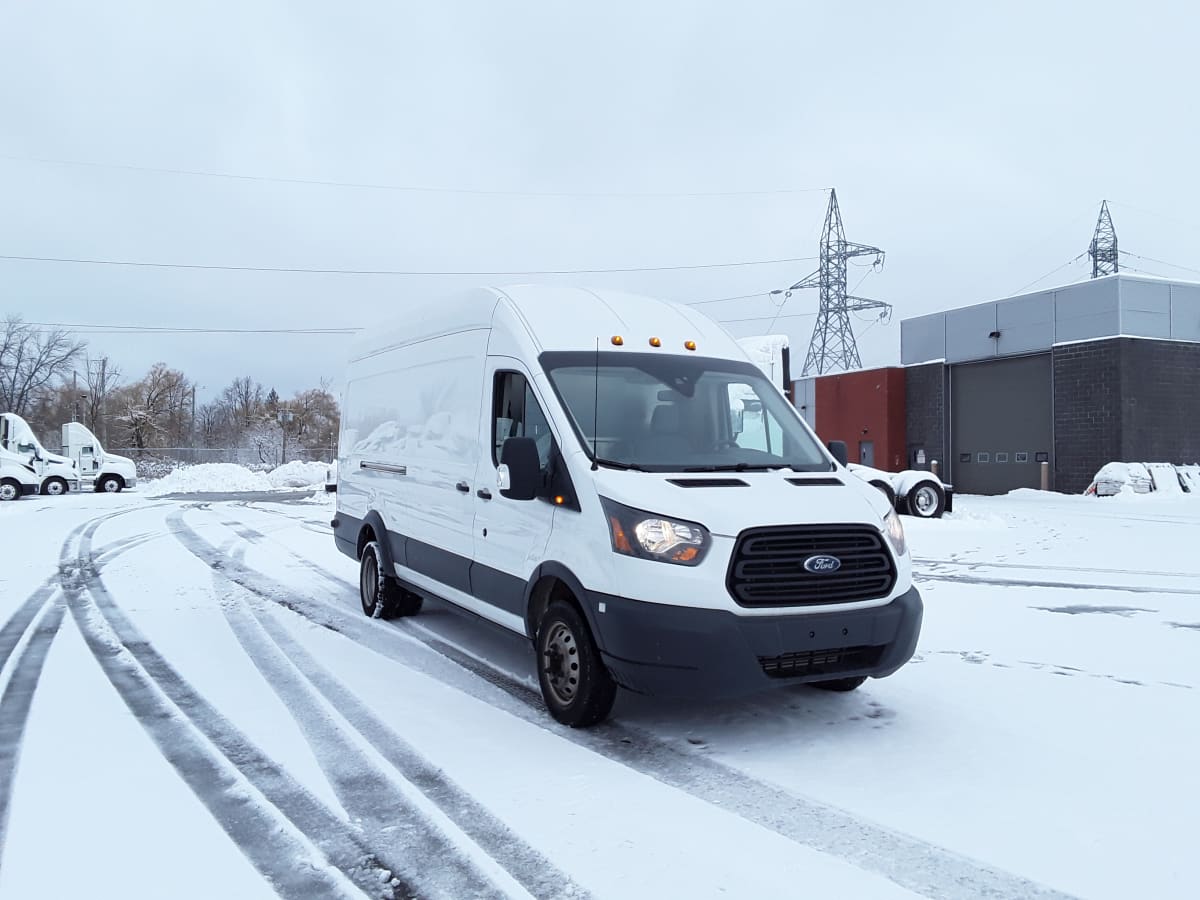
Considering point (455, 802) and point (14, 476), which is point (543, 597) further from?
point (14, 476)

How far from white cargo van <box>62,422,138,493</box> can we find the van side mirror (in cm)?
3686

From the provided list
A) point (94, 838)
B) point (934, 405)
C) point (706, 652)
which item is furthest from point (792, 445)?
point (934, 405)

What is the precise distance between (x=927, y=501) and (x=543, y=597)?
51.6 feet

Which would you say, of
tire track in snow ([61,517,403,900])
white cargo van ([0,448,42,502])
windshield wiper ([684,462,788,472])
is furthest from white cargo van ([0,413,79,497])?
windshield wiper ([684,462,788,472])

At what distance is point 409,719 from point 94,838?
73.4 inches

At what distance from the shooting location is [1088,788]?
407cm

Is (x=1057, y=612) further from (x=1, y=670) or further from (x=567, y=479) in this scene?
(x=1, y=670)

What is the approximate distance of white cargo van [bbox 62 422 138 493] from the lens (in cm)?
3581

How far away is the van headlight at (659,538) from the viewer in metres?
4.30

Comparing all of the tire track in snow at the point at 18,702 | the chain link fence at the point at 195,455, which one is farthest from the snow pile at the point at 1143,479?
the chain link fence at the point at 195,455

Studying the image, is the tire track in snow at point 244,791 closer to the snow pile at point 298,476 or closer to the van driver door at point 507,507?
the van driver door at point 507,507

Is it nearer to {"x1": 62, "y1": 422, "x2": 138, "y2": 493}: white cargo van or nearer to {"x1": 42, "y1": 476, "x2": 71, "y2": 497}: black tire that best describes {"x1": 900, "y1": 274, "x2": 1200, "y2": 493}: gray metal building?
{"x1": 62, "y1": 422, "x2": 138, "y2": 493}: white cargo van

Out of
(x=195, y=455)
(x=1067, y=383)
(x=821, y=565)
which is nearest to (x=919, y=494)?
(x=1067, y=383)

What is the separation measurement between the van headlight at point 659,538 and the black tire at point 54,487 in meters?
35.6
